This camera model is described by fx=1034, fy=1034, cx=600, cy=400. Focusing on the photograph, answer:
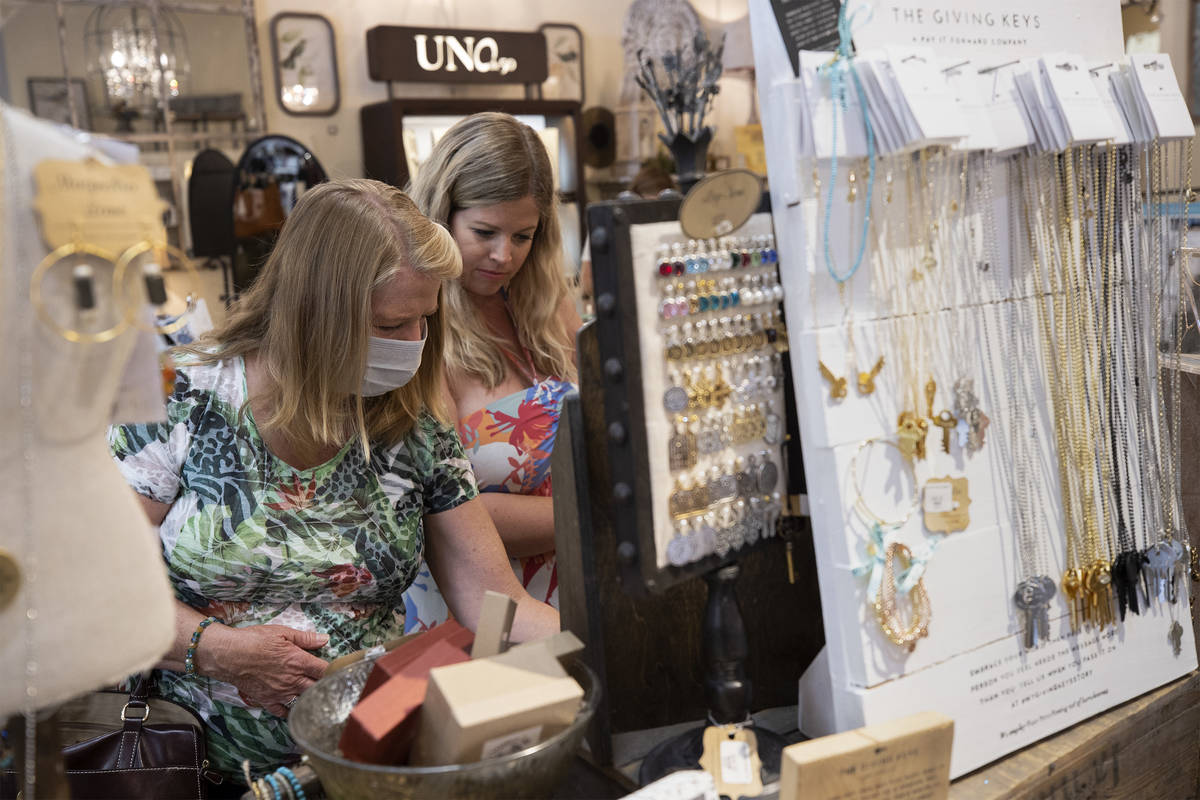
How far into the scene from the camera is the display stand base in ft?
3.95

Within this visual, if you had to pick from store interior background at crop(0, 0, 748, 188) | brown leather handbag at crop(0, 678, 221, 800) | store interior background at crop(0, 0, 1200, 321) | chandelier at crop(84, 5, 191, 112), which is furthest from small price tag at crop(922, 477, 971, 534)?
chandelier at crop(84, 5, 191, 112)

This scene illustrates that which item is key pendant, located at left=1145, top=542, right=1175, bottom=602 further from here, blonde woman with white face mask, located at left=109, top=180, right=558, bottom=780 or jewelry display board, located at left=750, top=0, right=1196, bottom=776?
blonde woman with white face mask, located at left=109, top=180, right=558, bottom=780

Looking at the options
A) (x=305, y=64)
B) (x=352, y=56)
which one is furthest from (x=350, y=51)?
(x=305, y=64)

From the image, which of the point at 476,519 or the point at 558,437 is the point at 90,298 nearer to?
the point at 558,437

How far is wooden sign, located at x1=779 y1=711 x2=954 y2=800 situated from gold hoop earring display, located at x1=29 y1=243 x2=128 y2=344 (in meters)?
0.73

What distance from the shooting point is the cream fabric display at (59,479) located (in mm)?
776

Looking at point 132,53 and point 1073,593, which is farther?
point 132,53

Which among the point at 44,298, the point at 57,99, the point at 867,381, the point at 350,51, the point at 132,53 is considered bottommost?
the point at 867,381

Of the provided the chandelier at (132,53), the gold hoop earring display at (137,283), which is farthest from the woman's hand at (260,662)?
the chandelier at (132,53)

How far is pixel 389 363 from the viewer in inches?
59.3

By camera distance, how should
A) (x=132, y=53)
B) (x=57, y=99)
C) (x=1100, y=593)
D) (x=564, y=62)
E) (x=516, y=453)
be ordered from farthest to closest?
(x=564, y=62) → (x=132, y=53) → (x=57, y=99) → (x=516, y=453) → (x=1100, y=593)

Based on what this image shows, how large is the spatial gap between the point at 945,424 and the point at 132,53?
377 cm

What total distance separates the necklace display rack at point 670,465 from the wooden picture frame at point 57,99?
335 cm

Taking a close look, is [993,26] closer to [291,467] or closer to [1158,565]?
[1158,565]
